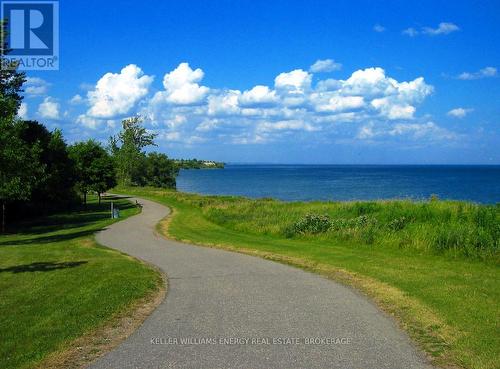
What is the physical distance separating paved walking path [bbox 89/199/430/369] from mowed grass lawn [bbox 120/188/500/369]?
0.58 m

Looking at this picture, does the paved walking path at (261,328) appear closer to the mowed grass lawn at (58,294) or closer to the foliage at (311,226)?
the mowed grass lawn at (58,294)

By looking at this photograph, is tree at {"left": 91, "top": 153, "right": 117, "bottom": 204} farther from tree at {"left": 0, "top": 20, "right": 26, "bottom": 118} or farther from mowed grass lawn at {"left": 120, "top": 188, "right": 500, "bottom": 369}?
mowed grass lawn at {"left": 120, "top": 188, "right": 500, "bottom": 369}

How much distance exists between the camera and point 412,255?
601 inches

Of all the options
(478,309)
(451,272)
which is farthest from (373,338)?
(451,272)

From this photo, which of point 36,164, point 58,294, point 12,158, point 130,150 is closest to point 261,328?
point 58,294

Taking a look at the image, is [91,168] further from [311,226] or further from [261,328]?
[261,328]

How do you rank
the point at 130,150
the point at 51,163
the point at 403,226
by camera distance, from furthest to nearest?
the point at 130,150 < the point at 51,163 < the point at 403,226

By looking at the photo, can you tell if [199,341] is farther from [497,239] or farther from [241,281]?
[497,239]

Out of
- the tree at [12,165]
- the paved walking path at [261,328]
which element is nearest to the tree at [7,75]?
the tree at [12,165]

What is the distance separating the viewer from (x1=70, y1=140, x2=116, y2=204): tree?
4325 centimetres

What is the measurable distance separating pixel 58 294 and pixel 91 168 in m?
35.0

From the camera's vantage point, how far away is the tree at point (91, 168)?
43.2 metres

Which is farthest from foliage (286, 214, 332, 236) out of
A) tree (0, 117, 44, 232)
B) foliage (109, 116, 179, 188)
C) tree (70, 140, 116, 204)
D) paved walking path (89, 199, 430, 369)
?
foliage (109, 116, 179, 188)

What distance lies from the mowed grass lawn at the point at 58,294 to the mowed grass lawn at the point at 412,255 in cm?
470
